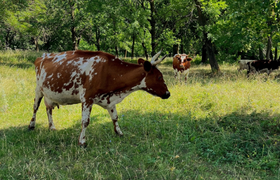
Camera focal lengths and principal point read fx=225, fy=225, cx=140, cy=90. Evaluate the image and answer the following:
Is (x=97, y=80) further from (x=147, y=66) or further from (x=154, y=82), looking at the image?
(x=154, y=82)

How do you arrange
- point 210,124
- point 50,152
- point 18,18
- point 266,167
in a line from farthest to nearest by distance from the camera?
point 18,18
point 210,124
point 50,152
point 266,167

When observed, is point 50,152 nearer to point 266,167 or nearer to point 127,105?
point 127,105

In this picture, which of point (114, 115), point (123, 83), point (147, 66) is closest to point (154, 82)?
point (147, 66)

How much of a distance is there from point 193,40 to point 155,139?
82.8 ft

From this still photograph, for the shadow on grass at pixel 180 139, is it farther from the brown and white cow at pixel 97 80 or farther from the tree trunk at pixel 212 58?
the tree trunk at pixel 212 58

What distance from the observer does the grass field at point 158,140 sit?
3654 mm

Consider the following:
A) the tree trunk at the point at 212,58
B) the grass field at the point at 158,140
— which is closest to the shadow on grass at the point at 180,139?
the grass field at the point at 158,140

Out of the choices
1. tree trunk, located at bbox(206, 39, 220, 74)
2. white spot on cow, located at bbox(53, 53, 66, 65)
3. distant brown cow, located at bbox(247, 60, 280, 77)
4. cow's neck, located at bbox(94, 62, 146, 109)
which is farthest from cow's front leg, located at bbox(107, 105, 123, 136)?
tree trunk, located at bbox(206, 39, 220, 74)

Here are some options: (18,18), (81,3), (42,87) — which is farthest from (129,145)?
(18,18)

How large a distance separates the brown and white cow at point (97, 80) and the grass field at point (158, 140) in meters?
0.80

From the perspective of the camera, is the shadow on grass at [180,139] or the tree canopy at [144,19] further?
the tree canopy at [144,19]

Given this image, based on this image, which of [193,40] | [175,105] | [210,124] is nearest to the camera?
[210,124]

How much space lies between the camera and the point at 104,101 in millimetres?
4617

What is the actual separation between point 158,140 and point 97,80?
71.6 inches
